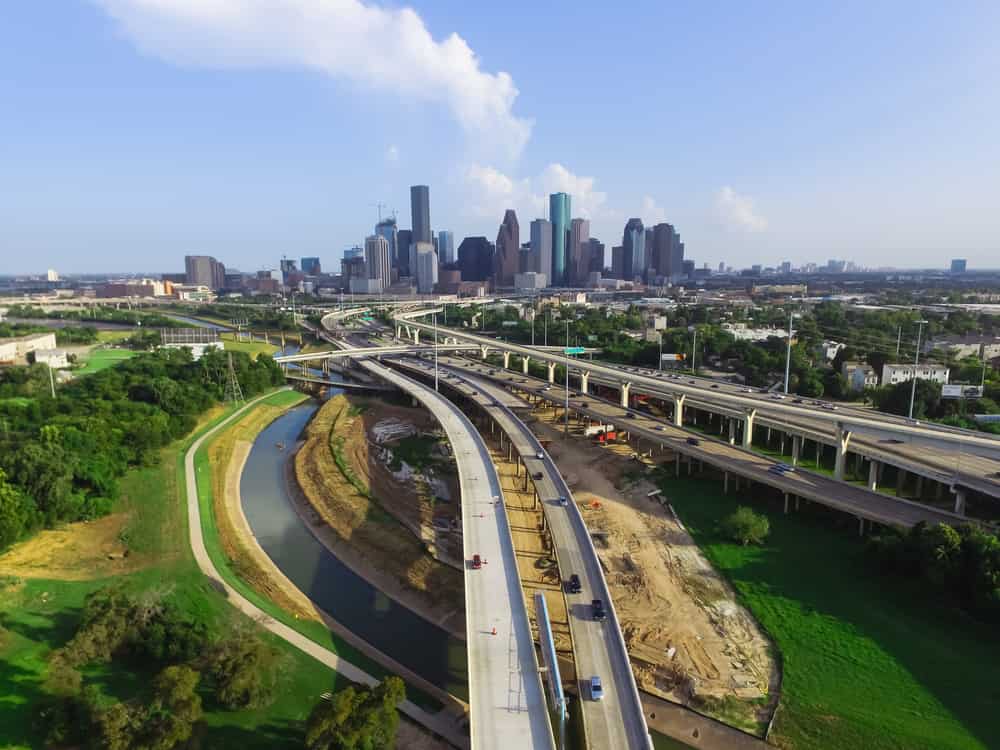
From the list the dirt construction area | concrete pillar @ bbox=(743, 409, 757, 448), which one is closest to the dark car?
the dirt construction area

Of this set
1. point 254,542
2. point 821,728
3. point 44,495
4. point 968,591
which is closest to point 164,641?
point 254,542

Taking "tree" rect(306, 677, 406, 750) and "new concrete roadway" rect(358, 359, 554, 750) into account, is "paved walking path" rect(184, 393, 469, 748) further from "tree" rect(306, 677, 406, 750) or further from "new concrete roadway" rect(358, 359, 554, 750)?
"new concrete roadway" rect(358, 359, 554, 750)

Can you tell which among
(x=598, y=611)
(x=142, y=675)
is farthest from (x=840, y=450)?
(x=142, y=675)

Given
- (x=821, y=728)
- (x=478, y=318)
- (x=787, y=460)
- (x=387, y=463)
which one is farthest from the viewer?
(x=478, y=318)

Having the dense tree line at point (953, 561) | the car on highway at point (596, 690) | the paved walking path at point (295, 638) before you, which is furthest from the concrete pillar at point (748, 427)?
the paved walking path at point (295, 638)

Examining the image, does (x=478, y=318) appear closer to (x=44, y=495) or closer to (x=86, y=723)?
(x=44, y=495)

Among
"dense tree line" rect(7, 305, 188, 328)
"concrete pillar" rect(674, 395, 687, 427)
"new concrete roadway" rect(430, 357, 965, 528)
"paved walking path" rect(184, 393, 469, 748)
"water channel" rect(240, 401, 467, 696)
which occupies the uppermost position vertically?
"dense tree line" rect(7, 305, 188, 328)

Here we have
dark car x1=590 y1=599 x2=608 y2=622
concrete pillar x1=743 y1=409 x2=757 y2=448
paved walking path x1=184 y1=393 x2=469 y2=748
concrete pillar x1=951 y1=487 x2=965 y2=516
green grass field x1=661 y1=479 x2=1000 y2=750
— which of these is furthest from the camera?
concrete pillar x1=743 y1=409 x2=757 y2=448

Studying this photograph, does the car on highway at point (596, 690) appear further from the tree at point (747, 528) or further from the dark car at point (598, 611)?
the tree at point (747, 528)
